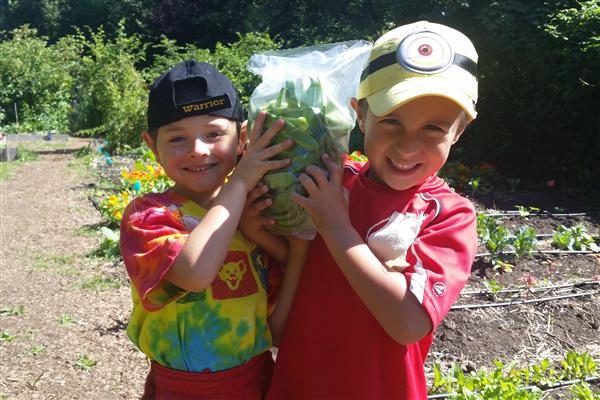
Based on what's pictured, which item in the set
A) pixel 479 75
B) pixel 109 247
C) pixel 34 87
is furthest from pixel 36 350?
pixel 34 87

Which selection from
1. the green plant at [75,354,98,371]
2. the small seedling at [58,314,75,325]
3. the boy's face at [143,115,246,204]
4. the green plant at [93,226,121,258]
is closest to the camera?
the boy's face at [143,115,246,204]

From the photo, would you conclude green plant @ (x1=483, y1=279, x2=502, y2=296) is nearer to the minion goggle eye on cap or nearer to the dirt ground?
the dirt ground

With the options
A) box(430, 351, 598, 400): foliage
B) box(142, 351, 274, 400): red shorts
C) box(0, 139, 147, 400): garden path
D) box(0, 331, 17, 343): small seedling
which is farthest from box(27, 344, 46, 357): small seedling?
box(142, 351, 274, 400): red shorts

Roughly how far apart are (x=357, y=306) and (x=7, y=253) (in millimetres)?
5858

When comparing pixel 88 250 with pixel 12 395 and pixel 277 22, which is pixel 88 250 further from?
pixel 277 22

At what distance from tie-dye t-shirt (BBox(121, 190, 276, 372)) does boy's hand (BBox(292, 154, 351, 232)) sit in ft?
0.94

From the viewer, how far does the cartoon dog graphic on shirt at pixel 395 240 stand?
62.9 inches

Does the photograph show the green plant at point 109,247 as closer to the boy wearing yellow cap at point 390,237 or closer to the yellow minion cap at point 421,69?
the boy wearing yellow cap at point 390,237

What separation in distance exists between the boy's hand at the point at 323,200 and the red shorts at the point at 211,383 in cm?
46

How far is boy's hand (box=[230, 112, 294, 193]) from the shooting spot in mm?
1626

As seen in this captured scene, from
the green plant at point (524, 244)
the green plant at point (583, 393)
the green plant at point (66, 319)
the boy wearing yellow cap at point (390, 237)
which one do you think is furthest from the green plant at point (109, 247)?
the boy wearing yellow cap at point (390, 237)

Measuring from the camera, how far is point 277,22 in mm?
22766

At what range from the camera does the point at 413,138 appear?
1.60 m

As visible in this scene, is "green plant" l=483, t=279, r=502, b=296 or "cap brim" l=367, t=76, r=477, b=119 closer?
"cap brim" l=367, t=76, r=477, b=119
